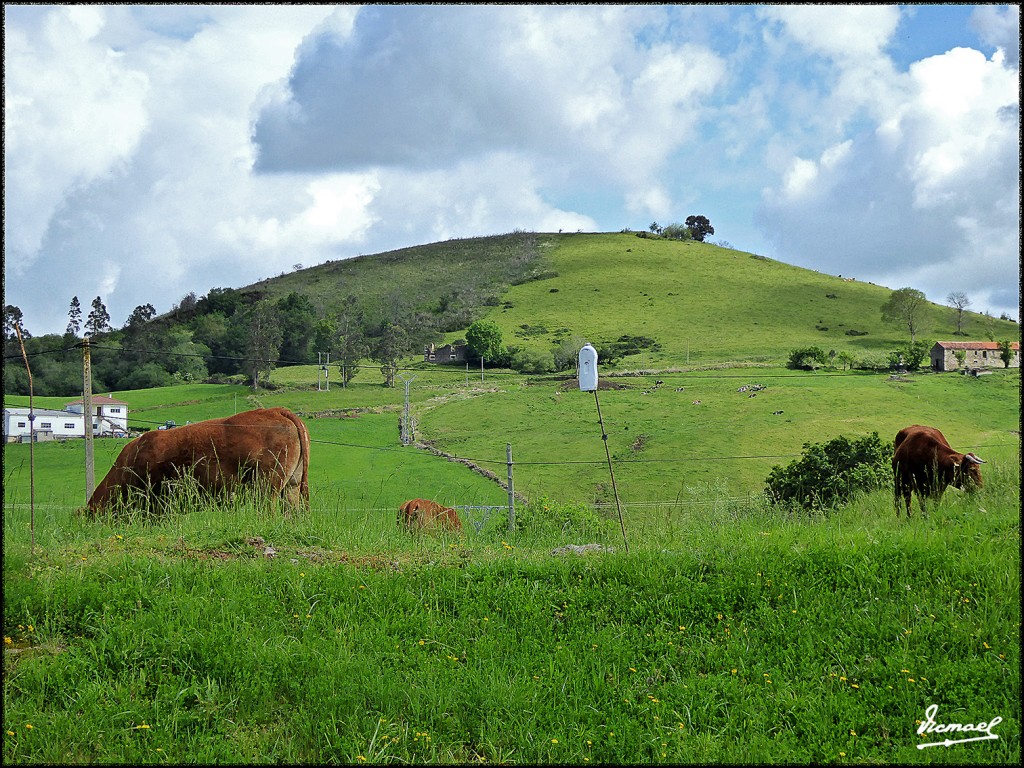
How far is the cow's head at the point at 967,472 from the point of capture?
1038cm

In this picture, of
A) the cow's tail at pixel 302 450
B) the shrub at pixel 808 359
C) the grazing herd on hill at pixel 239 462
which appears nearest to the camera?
the grazing herd on hill at pixel 239 462

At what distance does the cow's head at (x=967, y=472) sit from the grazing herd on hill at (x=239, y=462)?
0.35ft

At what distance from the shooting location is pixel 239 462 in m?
12.2

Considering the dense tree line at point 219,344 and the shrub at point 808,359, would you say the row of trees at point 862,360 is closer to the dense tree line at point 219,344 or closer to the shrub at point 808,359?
the shrub at point 808,359

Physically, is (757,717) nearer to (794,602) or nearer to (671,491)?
(794,602)

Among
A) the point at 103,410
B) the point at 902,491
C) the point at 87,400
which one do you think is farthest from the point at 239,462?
the point at 103,410

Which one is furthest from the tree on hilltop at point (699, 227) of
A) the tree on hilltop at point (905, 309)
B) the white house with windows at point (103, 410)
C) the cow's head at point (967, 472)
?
the cow's head at point (967, 472)

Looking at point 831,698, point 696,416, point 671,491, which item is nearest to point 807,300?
point 696,416

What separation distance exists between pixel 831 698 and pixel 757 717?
0.58 m

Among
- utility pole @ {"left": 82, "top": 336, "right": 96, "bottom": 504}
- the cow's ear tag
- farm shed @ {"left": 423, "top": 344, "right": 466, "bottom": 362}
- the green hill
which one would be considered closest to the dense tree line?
farm shed @ {"left": 423, "top": 344, "right": 466, "bottom": 362}

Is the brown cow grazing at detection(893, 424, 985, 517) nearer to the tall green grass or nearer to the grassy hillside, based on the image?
the tall green grass

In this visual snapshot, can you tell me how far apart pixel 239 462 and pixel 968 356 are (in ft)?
237

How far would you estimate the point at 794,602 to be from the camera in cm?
656

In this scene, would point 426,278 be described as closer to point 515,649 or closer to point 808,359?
point 808,359
